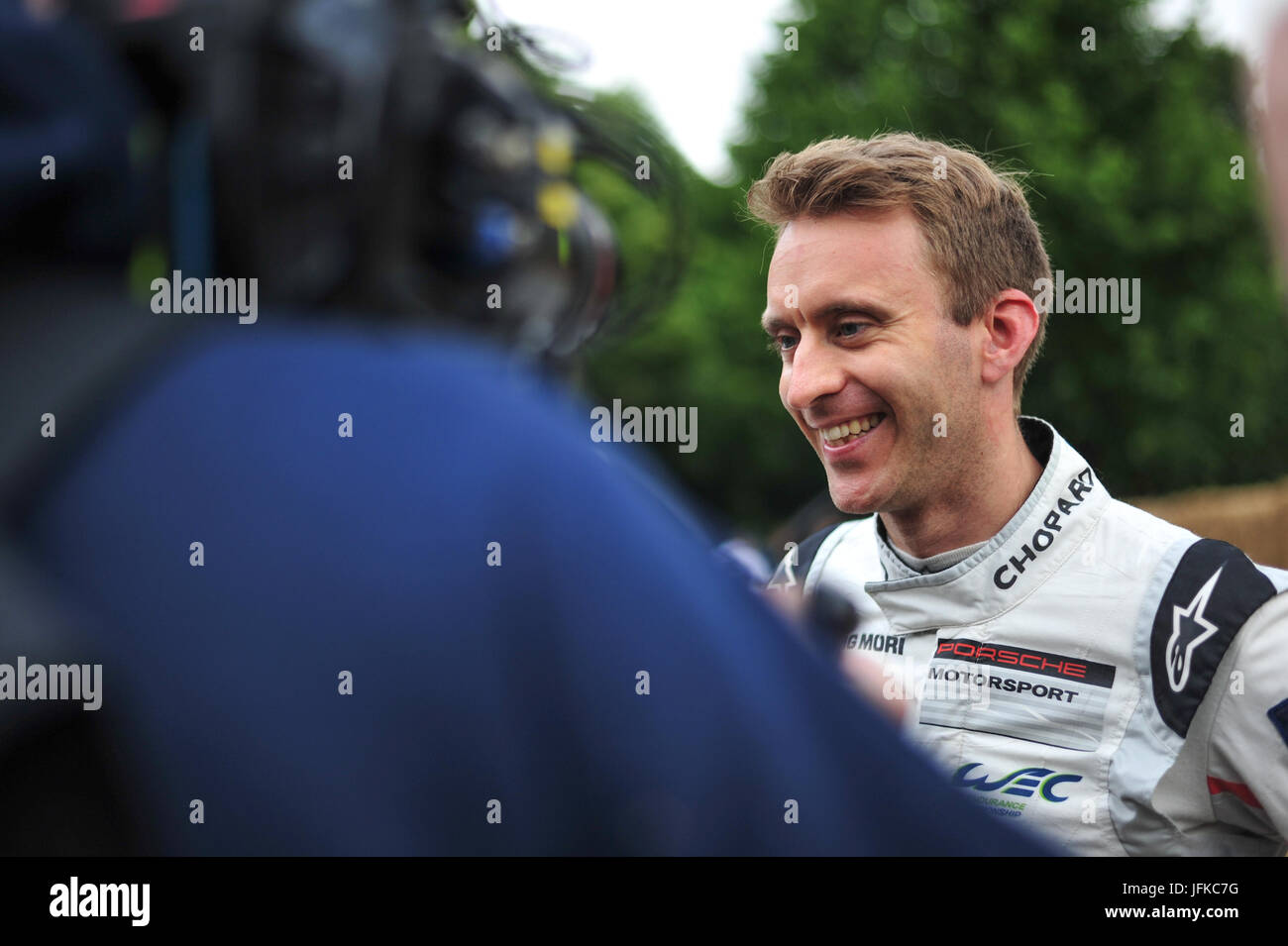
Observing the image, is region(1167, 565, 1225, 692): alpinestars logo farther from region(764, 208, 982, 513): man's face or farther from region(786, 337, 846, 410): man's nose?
region(786, 337, 846, 410): man's nose

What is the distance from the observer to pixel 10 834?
557 millimetres

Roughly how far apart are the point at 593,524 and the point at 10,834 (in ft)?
1.03

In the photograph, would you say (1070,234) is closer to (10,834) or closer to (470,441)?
(470,441)

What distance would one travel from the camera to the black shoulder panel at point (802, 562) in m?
1.48

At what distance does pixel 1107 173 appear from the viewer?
1.82m

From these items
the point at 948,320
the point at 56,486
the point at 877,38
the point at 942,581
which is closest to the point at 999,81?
the point at 877,38

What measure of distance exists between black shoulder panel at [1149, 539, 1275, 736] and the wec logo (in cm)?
13

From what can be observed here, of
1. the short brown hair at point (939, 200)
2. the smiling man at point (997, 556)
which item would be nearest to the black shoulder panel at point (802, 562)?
the smiling man at point (997, 556)

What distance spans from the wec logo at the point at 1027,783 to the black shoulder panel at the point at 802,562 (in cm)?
32

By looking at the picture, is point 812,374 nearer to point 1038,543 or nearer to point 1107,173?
point 1038,543

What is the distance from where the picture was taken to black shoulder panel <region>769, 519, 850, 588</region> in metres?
1.48

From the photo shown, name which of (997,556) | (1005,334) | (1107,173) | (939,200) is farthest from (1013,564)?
(1107,173)

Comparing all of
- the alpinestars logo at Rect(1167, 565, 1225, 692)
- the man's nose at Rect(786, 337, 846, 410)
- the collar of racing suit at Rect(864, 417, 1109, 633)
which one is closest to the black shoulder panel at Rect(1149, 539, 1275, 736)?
the alpinestars logo at Rect(1167, 565, 1225, 692)
